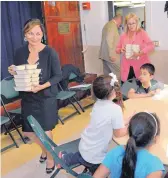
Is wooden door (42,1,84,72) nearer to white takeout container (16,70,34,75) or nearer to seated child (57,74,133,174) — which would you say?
white takeout container (16,70,34,75)

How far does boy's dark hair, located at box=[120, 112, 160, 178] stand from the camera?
4.14 ft

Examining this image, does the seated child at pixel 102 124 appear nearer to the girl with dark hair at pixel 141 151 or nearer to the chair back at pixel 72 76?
the girl with dark hair at pixel 141 151

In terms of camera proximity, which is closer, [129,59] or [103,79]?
[103,79]

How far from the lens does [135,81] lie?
3.04 m

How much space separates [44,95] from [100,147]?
871 millimetres

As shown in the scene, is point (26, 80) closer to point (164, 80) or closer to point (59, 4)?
point (164, 80)

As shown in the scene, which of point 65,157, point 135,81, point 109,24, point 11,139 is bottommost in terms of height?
point 11,139

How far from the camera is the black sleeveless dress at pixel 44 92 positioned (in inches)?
96.3

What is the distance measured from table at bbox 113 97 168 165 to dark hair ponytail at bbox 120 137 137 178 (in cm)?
26

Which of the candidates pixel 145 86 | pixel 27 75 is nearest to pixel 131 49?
pixel 145 86

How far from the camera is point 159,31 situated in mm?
4309

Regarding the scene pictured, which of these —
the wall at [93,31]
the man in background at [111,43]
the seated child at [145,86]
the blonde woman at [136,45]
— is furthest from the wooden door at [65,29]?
the seated child at [145,86]

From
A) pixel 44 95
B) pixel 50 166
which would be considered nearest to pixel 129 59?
pixel 44 95

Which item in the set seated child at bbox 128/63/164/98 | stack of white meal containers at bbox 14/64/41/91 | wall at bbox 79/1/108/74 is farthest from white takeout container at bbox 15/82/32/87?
wall at bbox 79/1/108/74
